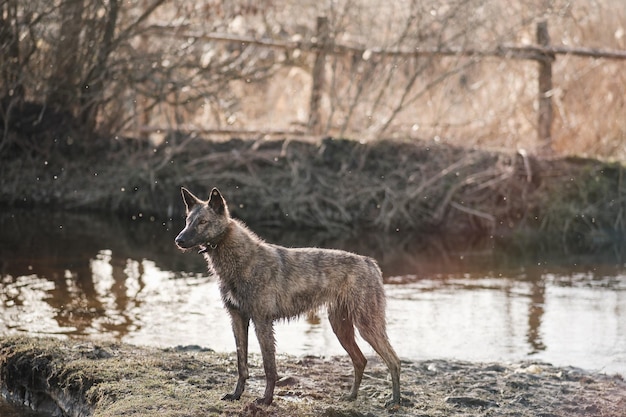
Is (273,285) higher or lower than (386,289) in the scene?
higher

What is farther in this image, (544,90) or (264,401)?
(544,90)

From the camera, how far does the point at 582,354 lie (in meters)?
9.59

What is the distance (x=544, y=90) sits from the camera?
1803cm

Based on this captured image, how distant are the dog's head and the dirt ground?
1.07 m

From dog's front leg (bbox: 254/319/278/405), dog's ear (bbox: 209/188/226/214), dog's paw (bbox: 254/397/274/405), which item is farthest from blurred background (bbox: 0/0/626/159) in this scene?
dog's paw (bbox: 254/397/274/405)

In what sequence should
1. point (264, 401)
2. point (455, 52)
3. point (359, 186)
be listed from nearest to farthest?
point (264, 401) → point (359, 186) → point (455, 52)

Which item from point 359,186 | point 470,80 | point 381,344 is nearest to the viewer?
point 381,344

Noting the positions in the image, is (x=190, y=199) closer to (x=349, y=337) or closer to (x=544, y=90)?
(x=349, y=337)

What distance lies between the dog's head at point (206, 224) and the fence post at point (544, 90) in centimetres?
1172

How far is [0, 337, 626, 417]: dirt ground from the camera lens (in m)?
6.96

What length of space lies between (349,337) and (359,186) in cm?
943

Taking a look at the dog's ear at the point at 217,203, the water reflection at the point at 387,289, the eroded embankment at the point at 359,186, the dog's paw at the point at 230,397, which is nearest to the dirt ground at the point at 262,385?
the dog's paw at the point at 230,397

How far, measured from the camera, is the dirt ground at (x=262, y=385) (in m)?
6.96

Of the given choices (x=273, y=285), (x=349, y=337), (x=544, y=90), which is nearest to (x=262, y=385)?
(x=349, y=337)
